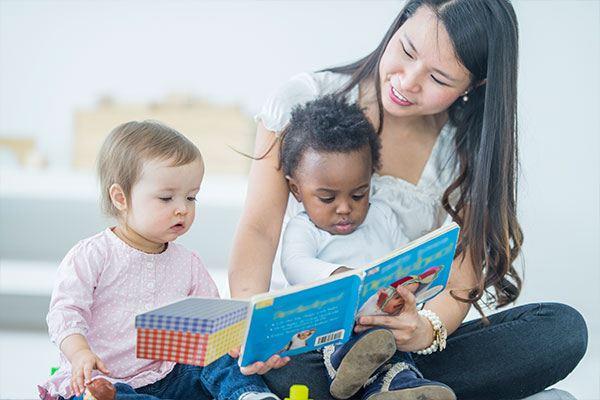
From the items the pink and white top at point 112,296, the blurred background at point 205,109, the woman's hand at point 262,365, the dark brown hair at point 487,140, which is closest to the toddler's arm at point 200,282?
the pink and white top at point 112,296

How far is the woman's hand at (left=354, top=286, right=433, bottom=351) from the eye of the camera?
1.56 meters

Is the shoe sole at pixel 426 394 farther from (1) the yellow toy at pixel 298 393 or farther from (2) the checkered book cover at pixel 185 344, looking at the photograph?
(2) the checkered book cover at pixel 185 344

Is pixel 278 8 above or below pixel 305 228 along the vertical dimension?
above

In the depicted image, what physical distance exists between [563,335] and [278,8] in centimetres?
251

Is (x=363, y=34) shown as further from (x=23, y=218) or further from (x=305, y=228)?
(x=305, y=228)

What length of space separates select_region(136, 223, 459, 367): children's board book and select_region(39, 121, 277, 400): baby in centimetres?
17

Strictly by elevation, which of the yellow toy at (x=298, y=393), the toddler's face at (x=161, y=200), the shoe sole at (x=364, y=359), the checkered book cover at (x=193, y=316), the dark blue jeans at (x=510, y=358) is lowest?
the dark blue jeans at (x=510, y=358)

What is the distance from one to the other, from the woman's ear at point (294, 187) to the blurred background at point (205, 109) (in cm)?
88

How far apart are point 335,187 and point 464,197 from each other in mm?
336

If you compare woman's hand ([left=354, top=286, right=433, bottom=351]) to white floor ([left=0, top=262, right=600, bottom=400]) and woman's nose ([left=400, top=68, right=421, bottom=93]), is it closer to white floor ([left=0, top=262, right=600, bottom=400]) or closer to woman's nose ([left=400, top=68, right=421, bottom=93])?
woman's nose ([left=400, top=68, right=421, bottom=93])

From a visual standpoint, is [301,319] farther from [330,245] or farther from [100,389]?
[330,245]

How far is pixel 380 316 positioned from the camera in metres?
1.57

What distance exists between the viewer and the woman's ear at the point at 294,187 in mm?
1958

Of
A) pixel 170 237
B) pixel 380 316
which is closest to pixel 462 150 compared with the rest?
pixel 380 316
